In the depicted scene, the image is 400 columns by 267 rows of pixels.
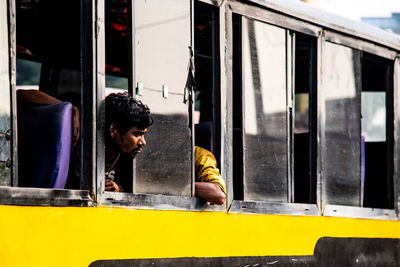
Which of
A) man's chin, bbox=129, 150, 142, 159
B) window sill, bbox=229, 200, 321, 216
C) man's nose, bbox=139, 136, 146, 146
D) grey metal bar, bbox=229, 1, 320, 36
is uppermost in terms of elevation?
grey metal bar, bbox=229, 1, 320, 36

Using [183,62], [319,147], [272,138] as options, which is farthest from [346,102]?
[183,62]

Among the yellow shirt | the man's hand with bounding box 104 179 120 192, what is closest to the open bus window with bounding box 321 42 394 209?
the yellow shirt

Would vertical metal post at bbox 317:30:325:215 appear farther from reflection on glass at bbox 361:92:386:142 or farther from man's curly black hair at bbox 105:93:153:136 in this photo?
man's curly black hair at bbox 105:93:153:136

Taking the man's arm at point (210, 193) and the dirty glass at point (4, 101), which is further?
the man's arm at point (210, 193)

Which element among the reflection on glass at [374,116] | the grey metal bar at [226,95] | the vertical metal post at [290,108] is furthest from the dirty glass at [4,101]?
the reflection on glass at [374,116]

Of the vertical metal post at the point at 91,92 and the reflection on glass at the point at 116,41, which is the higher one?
the reflection on glass at the point at 116,41

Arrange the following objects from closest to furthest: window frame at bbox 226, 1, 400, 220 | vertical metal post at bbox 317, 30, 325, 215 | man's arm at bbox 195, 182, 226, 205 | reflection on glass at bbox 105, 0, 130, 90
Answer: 1. man's arm at bbox 195, 182, 226, 205
2. window frame at bbox 226, 1, 400, 220
3. vertical metal post at bbox 317, 30, 325, 215
4. reflection on glass at bbox 105, 0, 130, 90

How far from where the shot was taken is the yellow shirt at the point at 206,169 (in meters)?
4.57

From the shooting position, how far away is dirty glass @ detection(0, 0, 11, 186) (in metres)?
3.47

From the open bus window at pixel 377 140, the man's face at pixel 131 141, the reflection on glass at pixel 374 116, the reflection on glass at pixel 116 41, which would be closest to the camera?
the man's face at pixel 131 141

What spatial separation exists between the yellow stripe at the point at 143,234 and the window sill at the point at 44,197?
0.08 ft

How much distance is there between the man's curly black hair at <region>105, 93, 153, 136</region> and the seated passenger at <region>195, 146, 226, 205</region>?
0.58 meters

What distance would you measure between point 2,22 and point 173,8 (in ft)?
3.79

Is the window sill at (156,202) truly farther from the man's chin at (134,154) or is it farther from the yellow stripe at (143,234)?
the man's chin at (134,154)
